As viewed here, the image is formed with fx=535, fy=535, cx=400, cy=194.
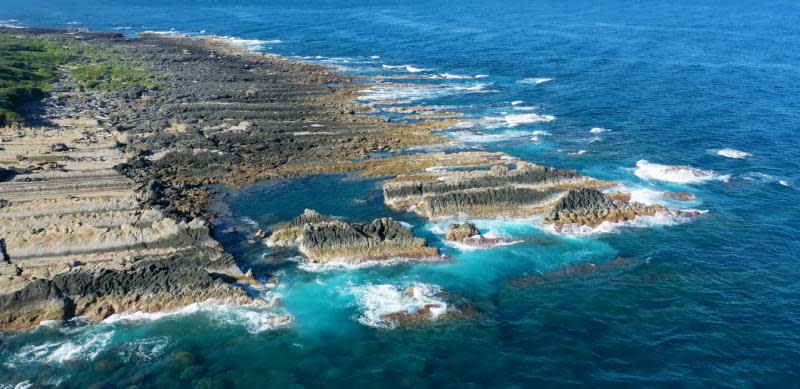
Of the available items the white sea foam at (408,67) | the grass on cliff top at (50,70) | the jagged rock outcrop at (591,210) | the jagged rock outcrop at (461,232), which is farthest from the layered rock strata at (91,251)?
the white sea foam at (408,67)

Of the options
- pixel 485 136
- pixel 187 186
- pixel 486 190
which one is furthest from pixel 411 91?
pixel 187 186

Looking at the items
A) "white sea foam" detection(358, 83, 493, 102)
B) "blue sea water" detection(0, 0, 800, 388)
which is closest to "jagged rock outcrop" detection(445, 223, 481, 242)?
"blue sea water" detection(0, 0, 800, 388)

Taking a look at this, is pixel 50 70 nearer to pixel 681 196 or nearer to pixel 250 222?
pixel 250 222

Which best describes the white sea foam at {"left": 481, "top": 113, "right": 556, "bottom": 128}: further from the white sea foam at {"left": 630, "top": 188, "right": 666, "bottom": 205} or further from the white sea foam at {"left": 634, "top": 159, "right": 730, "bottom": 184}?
the white sea foam at {"left": 630, "top": 188, "right": 666, "bottom": 205}

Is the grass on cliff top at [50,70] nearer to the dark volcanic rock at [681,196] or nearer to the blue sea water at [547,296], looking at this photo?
the blue sea water at [547,296]

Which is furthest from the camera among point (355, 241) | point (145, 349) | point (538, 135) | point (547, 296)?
point (538, 135)

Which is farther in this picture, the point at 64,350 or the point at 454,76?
the point at 454,76

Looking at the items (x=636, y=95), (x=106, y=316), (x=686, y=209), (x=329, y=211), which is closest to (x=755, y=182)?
(x=686, y=209)
